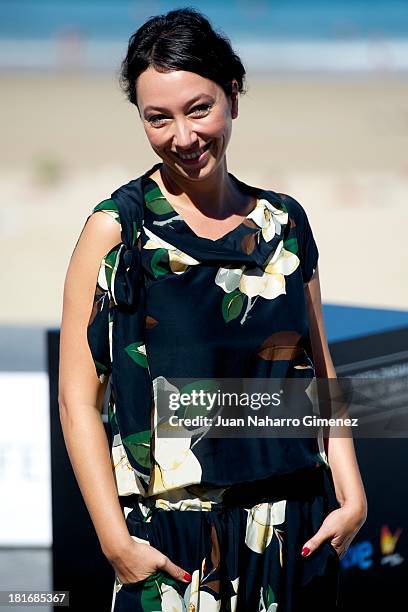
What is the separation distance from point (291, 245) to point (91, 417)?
0.44m

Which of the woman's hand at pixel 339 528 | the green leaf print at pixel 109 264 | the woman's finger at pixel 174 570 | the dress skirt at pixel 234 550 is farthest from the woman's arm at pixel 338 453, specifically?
the green leaf print at pixel 109 264

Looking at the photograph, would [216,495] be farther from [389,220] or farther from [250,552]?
[389,220]

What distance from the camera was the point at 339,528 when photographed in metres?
1.79

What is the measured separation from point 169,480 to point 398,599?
1.48 m

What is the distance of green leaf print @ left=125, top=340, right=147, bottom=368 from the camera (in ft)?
5.42

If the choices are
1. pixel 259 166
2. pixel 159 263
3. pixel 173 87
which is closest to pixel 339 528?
pixel 159 263

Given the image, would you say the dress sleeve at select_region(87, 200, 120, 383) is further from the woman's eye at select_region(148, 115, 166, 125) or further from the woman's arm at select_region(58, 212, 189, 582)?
the woman's eye at select_region(148, 115, 166, 125)

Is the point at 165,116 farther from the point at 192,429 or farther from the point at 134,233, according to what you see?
the point at 192,429

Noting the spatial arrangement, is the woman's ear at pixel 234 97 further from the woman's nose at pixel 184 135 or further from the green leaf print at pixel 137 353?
the green leaf print at pixel 137 353

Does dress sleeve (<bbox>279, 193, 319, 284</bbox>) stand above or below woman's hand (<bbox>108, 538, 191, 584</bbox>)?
above

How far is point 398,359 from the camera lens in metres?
2.78

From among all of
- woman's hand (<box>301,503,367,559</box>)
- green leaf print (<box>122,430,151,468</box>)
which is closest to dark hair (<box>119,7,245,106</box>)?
green leaf print (<box>122,430,151,468</box>)

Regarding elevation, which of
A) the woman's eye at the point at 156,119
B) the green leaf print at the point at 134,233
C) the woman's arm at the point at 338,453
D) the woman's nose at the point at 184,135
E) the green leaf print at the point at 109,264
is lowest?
the woman's arm at the point at 338,453

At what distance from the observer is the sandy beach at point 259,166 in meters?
9.64
